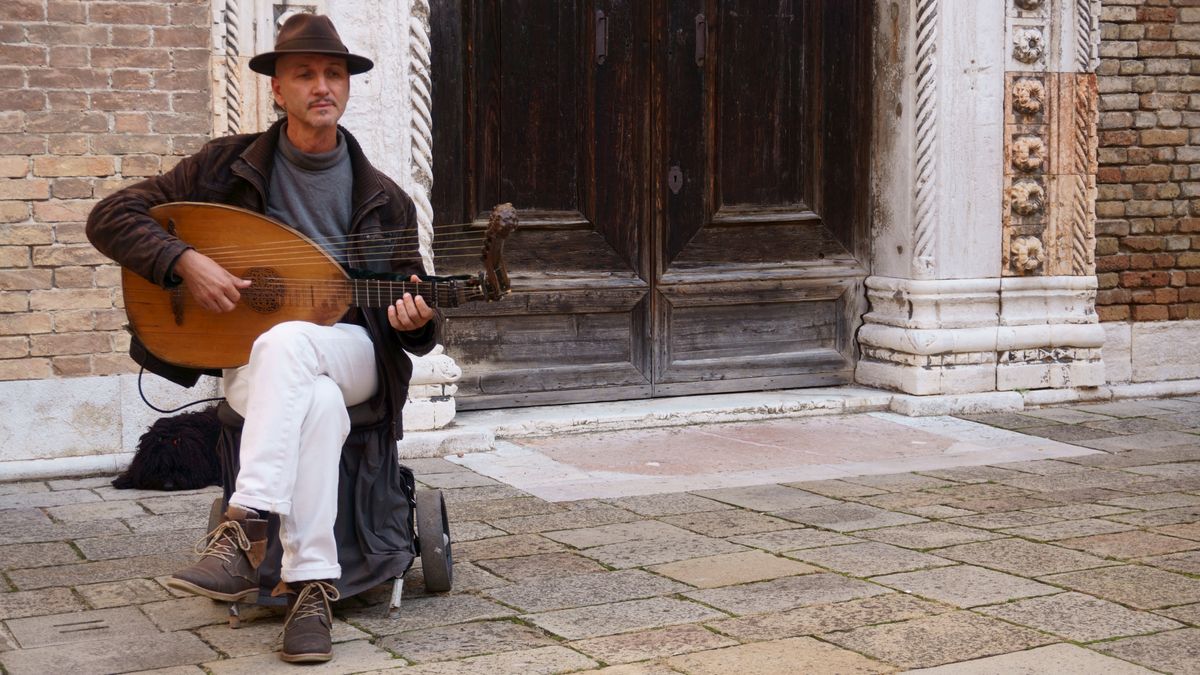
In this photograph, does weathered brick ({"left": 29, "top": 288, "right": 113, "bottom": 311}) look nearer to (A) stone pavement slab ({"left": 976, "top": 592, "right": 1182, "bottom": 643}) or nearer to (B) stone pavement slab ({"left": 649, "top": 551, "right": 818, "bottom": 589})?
(B) stone pavement slab ({"left": 649, "top": 551, "right": 818, "bottom": 589})

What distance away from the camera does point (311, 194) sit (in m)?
4.25

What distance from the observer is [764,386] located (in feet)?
25.6

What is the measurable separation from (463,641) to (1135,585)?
1.92m

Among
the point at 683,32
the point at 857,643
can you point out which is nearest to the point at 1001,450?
the point at 683,32

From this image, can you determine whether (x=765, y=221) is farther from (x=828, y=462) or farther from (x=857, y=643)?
(x=857, y=643)

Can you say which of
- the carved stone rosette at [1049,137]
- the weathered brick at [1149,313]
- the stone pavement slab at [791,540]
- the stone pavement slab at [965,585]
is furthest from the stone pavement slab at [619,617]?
the weathered brick at [1149,313]

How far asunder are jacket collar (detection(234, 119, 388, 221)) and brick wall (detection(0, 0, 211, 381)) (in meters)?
2.04

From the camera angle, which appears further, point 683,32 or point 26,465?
point 683,32

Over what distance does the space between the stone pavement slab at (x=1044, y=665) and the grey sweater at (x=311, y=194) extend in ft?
6.34

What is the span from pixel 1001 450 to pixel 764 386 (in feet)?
4.75

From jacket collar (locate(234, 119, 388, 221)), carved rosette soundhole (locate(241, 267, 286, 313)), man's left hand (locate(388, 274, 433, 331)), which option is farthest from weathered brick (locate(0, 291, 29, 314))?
man's left hand (locate(388, 274, 433, 331))

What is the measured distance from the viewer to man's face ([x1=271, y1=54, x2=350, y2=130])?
4.15 meters

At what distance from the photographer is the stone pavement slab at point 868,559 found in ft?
14.9

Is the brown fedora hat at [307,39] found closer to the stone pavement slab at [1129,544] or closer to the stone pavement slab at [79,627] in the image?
the stone pavement slab at [79,627]
